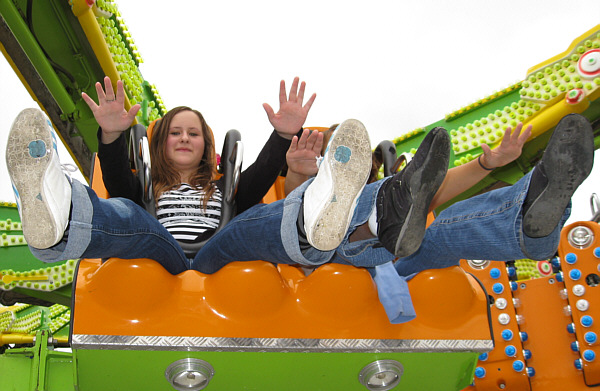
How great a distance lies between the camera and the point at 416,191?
115cm

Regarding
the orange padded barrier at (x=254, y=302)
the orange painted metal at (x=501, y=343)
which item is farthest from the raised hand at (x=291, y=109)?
the orange painted metal at (x=501, y=343)

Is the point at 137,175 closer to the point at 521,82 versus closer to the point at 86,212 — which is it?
the point at 86,212

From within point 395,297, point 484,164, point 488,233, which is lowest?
point 395,297

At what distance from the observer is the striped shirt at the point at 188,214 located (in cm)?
171

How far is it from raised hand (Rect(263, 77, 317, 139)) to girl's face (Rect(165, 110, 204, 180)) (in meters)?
0.43

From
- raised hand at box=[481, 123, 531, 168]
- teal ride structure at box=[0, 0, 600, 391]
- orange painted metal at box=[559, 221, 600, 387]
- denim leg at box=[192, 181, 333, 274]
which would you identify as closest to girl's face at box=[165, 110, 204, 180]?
teal ride structure at box=[0, 0, 600, 391]

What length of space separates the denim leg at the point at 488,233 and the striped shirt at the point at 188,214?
0.67 meters

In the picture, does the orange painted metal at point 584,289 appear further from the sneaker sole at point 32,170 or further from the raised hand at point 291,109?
the sneaker sole at point 32,170

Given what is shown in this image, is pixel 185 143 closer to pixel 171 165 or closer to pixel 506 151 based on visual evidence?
pixel 171 165

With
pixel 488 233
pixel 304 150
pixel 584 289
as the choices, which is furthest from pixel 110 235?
pixel 584 289

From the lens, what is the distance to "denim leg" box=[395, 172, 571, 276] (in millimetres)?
1265

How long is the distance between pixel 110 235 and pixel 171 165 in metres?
0.69

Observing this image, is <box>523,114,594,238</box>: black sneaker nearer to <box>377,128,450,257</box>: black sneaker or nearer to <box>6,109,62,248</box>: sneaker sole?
<box>377,128,450,257</box>: black sneaker

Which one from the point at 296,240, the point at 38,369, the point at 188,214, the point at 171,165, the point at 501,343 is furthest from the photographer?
the point at 38,369
